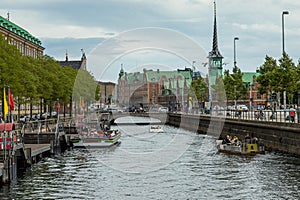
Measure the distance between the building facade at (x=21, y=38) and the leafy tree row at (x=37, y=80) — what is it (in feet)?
34.4

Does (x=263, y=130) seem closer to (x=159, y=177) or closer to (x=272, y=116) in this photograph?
(x=272, y=116)

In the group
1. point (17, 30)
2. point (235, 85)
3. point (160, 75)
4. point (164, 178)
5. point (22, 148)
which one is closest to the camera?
point (164, 178)

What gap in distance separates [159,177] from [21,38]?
97.6 m

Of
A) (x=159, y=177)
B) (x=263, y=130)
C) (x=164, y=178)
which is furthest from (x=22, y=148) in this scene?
(x=263, y=130)

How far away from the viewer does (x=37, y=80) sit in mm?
80875

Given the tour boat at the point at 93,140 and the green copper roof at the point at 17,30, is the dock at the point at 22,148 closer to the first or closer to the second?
the tour boat at the point at 93,140

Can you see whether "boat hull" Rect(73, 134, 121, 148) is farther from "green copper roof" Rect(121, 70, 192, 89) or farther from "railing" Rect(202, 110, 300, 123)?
"green copper roof" Rect(121, 70, 192, 89)

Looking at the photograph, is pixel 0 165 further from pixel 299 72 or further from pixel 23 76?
pixel 299 72

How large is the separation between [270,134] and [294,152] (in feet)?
25.9

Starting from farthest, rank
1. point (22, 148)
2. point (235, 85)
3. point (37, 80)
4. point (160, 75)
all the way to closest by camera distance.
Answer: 1. point (160, 75)
2. point (235, 85)
3. point (37, 80)
4. point (22, 148)

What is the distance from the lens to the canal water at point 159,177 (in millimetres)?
33219

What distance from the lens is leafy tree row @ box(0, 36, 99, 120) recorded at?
66000 millimetres

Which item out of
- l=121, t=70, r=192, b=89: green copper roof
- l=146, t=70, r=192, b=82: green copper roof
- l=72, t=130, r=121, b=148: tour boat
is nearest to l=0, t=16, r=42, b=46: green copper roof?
l=121, t=70, r=192, b=89: green copper roof

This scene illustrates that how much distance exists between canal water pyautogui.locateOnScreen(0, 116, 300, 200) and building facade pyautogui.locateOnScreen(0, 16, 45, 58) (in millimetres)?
61325
